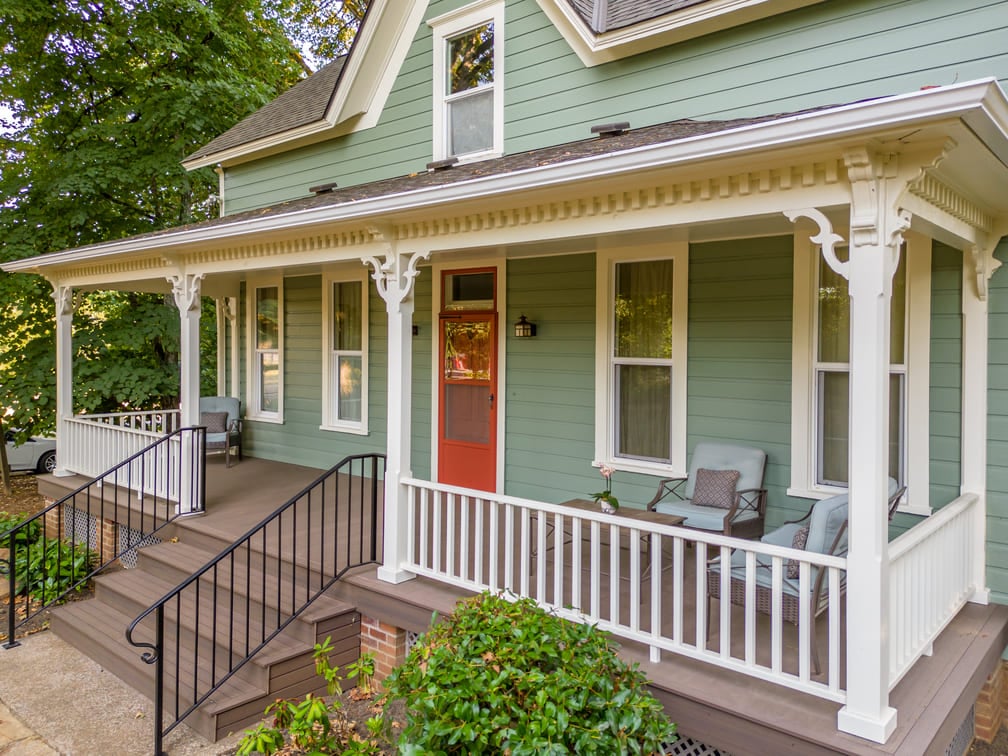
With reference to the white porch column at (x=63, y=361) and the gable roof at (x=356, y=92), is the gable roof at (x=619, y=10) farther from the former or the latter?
the white porch column at (x=63, y=361)

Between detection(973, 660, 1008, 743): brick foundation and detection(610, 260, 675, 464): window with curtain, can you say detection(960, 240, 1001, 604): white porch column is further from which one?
detection(610, 260, 675, 464): window with curtain

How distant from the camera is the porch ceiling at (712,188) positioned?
9.06ft

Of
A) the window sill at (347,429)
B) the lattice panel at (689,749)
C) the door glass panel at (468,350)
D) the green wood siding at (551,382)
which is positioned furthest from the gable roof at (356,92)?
the lattice panel at (689,749)

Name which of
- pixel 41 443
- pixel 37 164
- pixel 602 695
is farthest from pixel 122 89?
pixel 602 695

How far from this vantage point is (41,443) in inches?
525

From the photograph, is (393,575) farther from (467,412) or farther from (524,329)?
(524,329)

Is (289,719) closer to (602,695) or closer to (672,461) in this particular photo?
(602,695)

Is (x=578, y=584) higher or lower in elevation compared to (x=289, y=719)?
higher

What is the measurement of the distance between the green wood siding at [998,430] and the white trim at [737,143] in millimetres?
1422

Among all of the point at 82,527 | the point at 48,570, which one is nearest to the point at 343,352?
the point at 82,527

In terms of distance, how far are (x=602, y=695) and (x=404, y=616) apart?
1.99 metres

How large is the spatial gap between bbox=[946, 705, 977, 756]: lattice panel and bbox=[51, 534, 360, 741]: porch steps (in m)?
3.69

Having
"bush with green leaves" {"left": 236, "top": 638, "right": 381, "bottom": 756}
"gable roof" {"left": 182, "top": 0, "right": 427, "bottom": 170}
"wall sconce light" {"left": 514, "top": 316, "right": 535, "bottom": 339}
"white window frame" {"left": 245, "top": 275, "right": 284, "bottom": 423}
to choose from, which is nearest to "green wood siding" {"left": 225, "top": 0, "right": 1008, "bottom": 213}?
"gable roof" {"left": 182, "top": 0, "right": 427, "bottom": 170}

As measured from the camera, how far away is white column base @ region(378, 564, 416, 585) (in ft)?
16.1
